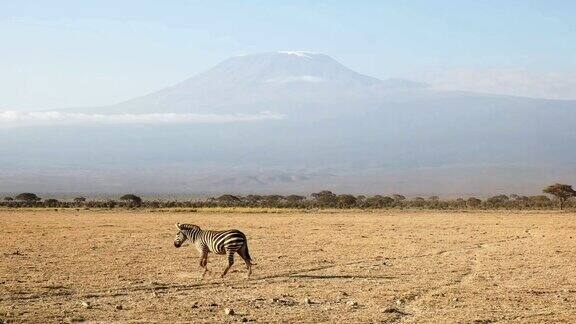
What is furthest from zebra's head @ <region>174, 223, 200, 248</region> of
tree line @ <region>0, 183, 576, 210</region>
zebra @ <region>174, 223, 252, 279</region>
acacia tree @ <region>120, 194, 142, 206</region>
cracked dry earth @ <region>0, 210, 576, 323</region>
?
acacia tree @ <region>120, 194, 142, 206</region>

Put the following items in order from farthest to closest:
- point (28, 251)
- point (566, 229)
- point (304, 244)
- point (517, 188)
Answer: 1. point (517, 188)
2. point (566, 229)
3. point (304, 244)
4. point (28, 251)

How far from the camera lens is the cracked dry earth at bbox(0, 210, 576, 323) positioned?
597 inches

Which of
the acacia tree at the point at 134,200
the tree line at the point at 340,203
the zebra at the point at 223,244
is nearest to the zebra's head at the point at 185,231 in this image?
the zebra at the point at 223,244

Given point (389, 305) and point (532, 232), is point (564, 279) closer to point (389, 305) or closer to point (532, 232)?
point (389, 305)

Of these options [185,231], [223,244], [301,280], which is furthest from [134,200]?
[301,280]

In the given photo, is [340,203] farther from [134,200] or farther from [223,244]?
[223,244]

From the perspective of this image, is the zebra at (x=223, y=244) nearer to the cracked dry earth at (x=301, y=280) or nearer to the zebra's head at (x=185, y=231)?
the zebra's head at (x=185, y=231)

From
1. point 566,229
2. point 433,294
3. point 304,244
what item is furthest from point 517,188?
point 433,294

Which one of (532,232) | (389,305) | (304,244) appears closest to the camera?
(389,305)

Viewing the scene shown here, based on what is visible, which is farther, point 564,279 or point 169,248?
point 169,248

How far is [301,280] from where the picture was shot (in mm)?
19703

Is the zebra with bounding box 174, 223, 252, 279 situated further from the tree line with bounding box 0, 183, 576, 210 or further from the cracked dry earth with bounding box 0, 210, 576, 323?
the tree line with bounding box 0, 183, 576, 210

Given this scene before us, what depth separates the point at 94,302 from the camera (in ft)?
53.3

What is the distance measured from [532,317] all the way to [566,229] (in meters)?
27.2
